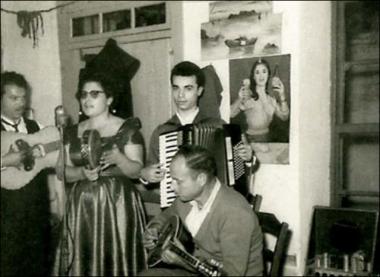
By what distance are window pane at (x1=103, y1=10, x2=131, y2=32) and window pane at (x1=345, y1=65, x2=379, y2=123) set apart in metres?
1.70

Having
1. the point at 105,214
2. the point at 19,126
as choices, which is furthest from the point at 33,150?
the point at 105,214

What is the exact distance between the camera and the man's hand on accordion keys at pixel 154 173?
2732 mm

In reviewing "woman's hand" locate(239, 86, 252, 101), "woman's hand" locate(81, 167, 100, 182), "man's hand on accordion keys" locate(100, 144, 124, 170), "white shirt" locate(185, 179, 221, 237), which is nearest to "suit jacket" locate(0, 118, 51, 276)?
"woman's hand" locate(81, 167, 100, 182)

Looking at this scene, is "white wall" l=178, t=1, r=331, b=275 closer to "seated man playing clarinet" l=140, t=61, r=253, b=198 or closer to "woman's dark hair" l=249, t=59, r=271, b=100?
"woman's dark hair" l=249, t=59, r=271, b=100

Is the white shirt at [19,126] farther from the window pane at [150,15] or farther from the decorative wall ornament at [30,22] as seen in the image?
the window pane at [150,15]

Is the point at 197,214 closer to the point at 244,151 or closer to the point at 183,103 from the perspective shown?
the point at 244,151

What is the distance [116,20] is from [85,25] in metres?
0.31

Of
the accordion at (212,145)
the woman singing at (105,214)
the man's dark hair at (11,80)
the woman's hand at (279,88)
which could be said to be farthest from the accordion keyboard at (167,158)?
the man's dark hair at (11,80)

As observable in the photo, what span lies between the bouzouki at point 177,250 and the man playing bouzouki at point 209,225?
0.01 meters

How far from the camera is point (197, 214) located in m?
2.34

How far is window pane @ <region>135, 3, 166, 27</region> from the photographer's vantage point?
3381 mm

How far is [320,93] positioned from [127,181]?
145 centimetres

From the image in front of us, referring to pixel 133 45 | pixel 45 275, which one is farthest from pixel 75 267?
pixel 133 45

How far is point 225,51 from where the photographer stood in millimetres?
3217
